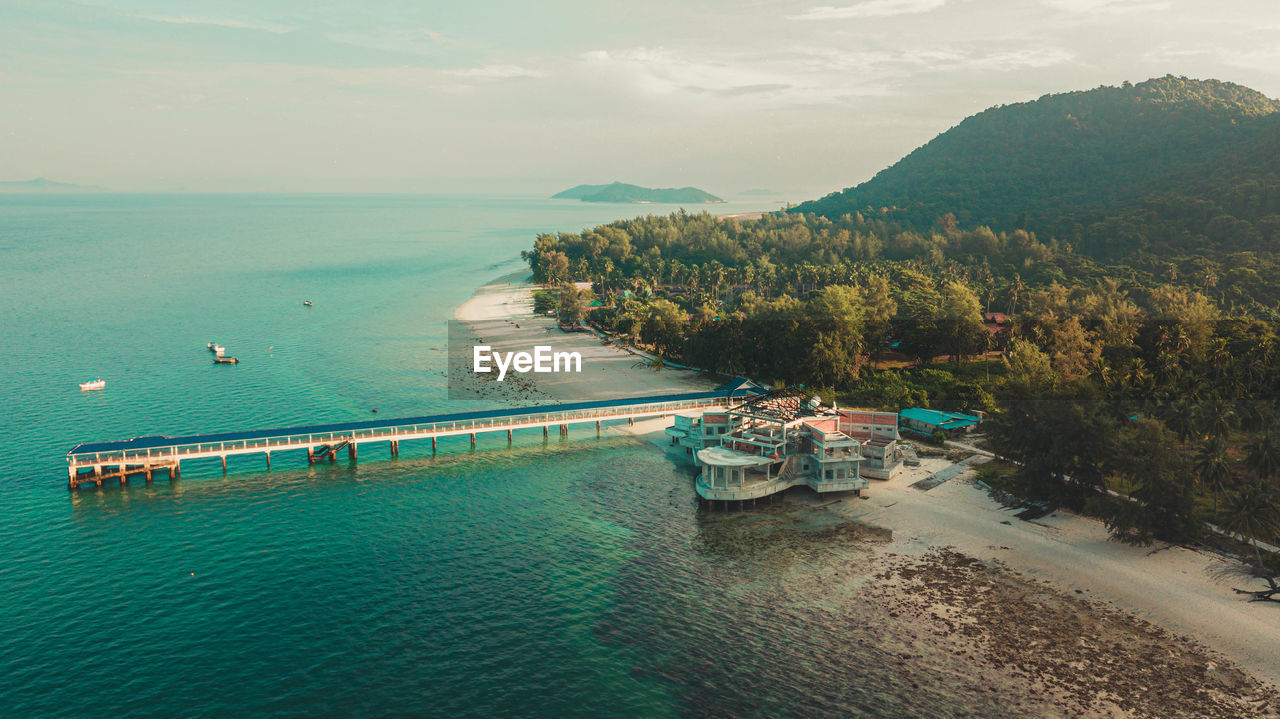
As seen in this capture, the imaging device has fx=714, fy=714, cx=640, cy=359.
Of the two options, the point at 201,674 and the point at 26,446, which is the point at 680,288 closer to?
the point at 26,446

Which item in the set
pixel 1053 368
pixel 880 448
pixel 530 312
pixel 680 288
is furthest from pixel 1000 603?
pixel 680 288

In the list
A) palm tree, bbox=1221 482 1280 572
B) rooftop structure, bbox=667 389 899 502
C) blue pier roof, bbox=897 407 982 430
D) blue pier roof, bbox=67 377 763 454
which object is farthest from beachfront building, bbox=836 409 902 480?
palm tree, bbox=1221 482 1280 572

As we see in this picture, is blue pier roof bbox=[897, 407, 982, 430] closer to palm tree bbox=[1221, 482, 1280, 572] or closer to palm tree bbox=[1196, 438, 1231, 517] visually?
palm tree bbox=[1196, 438, 1231, 517]

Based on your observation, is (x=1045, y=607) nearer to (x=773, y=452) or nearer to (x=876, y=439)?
(x=773, y=452)

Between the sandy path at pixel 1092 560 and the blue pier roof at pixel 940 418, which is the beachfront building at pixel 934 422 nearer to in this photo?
the blue pier roof at pixel 940 418

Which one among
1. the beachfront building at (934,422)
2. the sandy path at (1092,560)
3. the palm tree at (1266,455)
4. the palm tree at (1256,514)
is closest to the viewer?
the sandy path at (1092,560)

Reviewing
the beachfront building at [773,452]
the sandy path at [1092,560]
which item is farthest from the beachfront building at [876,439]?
the sandy path at [1092,560]
